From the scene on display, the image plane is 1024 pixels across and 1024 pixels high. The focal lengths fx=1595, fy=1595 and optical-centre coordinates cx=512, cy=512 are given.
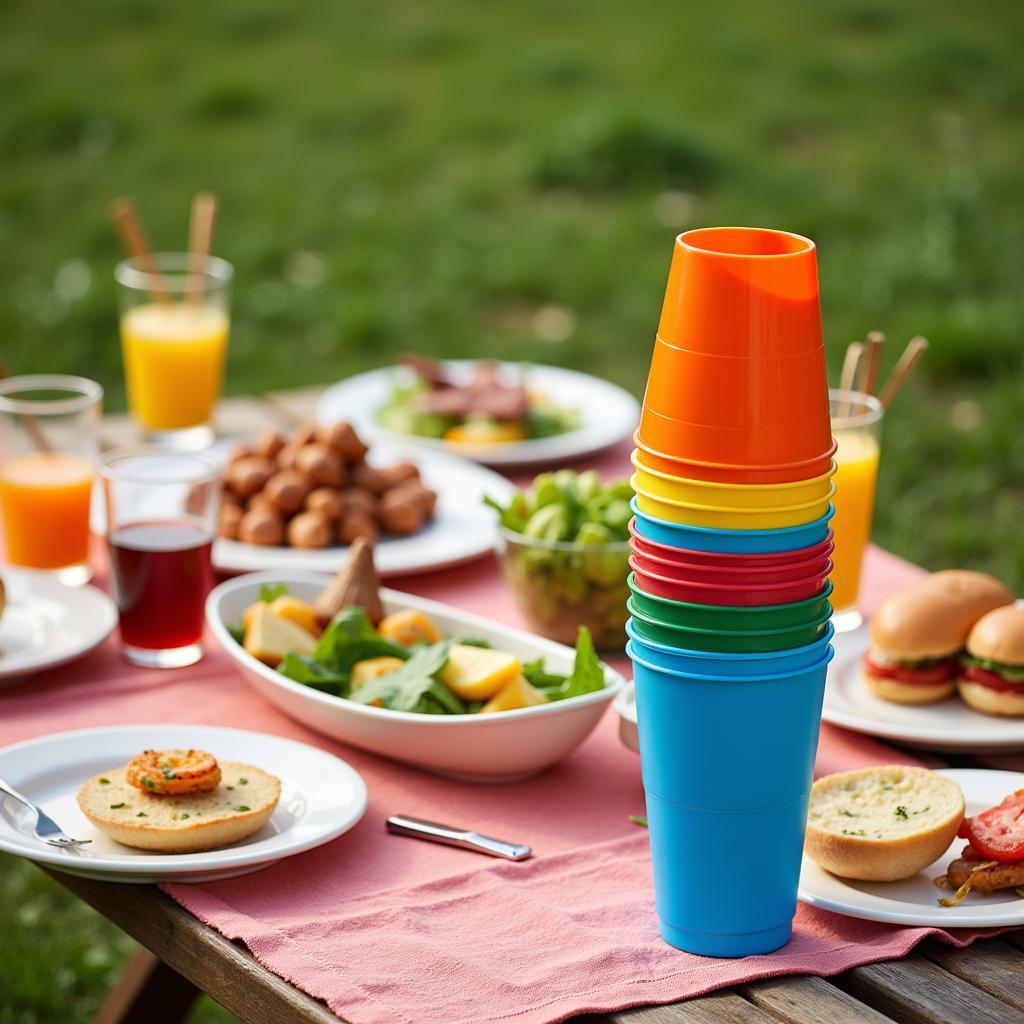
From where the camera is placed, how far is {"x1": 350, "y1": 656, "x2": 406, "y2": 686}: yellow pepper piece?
69.6 inches

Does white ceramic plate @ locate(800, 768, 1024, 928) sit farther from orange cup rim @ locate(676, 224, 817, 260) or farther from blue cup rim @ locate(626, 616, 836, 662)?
orange cup rim @ locate(676, 224, 817, 260)

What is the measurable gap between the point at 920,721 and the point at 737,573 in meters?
0.66

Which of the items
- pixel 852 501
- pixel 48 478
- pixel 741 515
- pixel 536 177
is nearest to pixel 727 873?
A: pixel 741 515

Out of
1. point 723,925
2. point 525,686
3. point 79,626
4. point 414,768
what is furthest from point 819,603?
point 79,626

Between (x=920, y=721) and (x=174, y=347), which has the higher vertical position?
(x=174, y=347)

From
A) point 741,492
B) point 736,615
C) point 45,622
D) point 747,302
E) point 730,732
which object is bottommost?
point 45,622

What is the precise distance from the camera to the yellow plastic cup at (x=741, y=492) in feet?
4.03

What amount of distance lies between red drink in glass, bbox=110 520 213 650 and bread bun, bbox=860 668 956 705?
2.78 ft

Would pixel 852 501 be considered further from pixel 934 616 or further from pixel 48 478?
pixel 48 478

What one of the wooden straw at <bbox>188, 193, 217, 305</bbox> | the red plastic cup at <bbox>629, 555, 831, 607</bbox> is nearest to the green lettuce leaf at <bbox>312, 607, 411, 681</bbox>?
the red plastic cup at <bbox>629, 555, 831, 607</bbox>

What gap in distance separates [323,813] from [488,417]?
4.26 feet

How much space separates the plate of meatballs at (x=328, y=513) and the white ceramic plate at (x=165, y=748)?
564mm

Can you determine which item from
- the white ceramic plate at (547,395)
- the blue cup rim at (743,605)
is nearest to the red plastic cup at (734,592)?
the blue cup rim at (743,605)

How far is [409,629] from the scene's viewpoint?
1.87 metres
